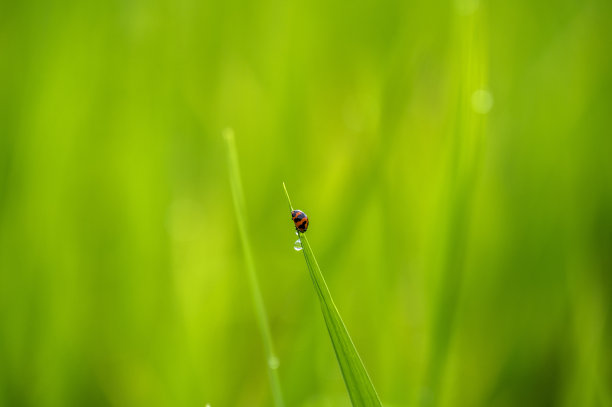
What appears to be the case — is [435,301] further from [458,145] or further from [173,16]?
[173,16]

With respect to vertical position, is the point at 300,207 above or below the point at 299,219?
above

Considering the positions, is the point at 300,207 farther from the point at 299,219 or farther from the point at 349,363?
the point at 349,363

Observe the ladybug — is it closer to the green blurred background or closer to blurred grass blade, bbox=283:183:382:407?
the green blurred background

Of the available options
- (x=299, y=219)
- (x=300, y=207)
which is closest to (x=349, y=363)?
(x=299, y=219)

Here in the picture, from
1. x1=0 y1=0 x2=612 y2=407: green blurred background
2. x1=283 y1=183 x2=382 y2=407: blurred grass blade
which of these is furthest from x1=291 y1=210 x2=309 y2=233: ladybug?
x1=283 y1=183 x2=382 y2=407: blurred grass blade

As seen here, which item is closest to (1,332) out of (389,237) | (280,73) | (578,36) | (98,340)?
(98,340)

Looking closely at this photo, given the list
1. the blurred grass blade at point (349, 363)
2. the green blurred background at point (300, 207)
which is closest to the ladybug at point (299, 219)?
the green blurred background at point (300, 207)

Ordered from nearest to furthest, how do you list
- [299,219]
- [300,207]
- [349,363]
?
[349,363], [299,219], [300,207]

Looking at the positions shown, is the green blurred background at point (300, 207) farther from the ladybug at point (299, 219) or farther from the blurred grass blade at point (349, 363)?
the blurred grass blade at point (349, 363)
